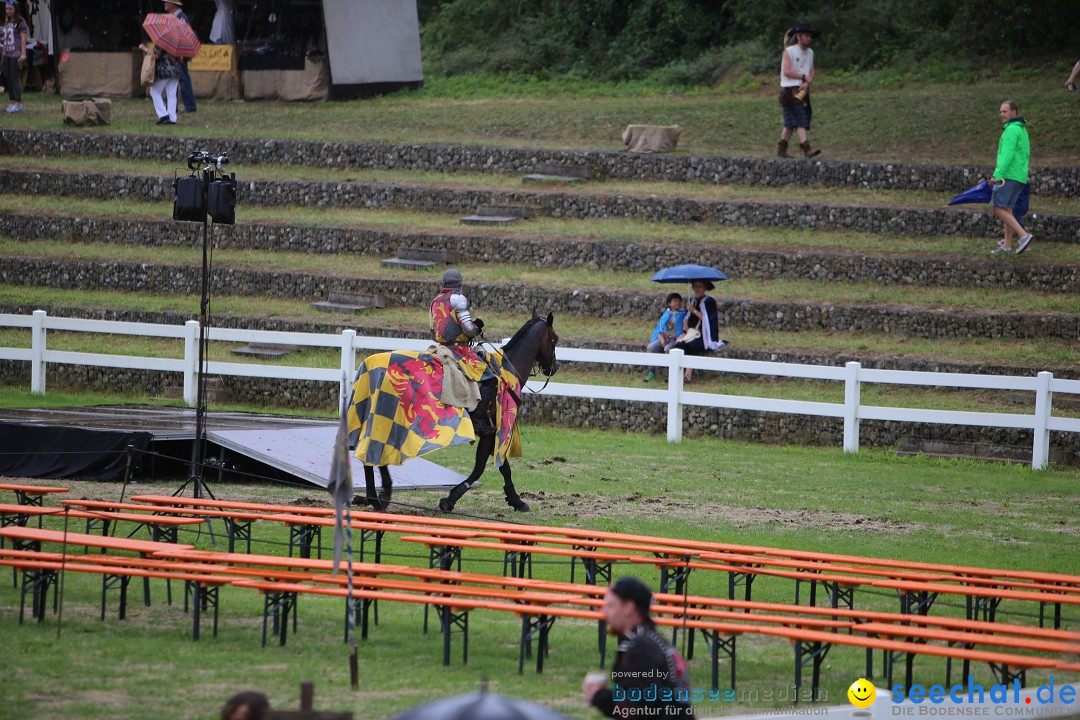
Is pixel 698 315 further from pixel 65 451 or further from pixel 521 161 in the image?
pixel 521 161

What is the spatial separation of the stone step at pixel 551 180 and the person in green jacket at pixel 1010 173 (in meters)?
8.23

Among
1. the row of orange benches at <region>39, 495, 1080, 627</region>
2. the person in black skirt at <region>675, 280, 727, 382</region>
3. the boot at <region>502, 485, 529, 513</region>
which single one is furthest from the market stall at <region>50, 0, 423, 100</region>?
the row of orange benches at <region>39, 495, 1080, 627</region>

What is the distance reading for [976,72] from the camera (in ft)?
101

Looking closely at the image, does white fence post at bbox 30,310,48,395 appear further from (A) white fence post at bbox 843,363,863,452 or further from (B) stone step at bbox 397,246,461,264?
(A) white fence post at bbox 843,363,863,452

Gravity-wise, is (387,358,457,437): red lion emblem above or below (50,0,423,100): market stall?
below

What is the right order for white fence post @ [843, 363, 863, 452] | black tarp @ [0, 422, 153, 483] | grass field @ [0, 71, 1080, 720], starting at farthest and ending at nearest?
white fence post @ [843, 363, 863, 452] < black tarp @ [0, 422, 153, 483] < grass field @ [0, 71, 1080, 720]

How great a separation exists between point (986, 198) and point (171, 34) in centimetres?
1702

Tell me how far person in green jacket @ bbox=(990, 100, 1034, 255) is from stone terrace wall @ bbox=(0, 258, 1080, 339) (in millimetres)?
2146

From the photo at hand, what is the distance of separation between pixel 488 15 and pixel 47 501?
2995 cm

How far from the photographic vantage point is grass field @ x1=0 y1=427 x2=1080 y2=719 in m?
7.95

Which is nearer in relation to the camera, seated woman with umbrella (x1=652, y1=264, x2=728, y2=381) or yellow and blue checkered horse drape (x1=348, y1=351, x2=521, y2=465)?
yellow and blue checkered horse drape (x1=348, y1=351, x2=521, y2=465)

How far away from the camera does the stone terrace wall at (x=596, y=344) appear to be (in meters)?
18.3

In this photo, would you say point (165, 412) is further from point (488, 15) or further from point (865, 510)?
point (488, 15)

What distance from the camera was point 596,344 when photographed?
65.1 feet
